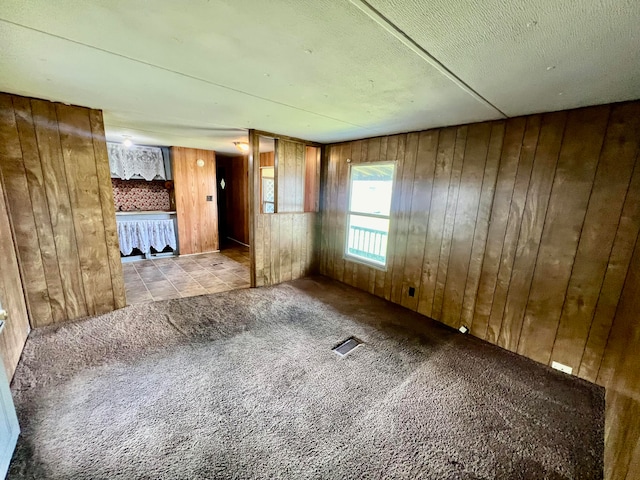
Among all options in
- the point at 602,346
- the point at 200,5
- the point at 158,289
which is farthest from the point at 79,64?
the point at 602,346

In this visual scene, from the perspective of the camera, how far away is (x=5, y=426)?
1.28m

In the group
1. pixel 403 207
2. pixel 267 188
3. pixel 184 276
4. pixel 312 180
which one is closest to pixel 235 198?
pixel 267 188

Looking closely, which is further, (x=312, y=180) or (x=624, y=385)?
(x=312, y=180)

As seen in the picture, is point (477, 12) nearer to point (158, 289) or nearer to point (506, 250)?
point (506, 250)

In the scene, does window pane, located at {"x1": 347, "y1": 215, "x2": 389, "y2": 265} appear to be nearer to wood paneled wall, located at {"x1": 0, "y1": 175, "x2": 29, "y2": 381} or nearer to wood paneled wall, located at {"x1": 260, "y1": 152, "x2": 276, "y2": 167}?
wood paneled wall, located at {"x1": 260, "y1": 152, "x2": 276, "y2": 167}

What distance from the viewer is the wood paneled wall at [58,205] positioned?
2.27 meters

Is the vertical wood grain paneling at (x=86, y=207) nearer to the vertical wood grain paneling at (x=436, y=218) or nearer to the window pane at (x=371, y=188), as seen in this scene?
the window pane at (x=371, y=188)

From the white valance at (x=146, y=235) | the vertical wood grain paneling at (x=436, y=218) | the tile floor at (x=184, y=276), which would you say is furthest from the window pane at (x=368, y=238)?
the white valance at (x=146, y=235)

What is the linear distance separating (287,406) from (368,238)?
251 cm

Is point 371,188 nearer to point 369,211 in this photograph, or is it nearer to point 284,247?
point 369,211

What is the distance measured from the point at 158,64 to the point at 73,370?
2.33 m

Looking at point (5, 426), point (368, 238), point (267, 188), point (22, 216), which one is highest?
point (267, 188)

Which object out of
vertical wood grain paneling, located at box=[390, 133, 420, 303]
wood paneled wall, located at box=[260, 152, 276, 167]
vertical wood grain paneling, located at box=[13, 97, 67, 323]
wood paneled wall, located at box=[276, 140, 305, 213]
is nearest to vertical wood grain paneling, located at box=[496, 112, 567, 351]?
vertical wood grain paneling, located at box=[390, 133, 420, 303]

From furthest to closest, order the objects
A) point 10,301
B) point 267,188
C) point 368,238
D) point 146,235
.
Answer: point 267,188
point 146,235
point 368,238
point 10,301
